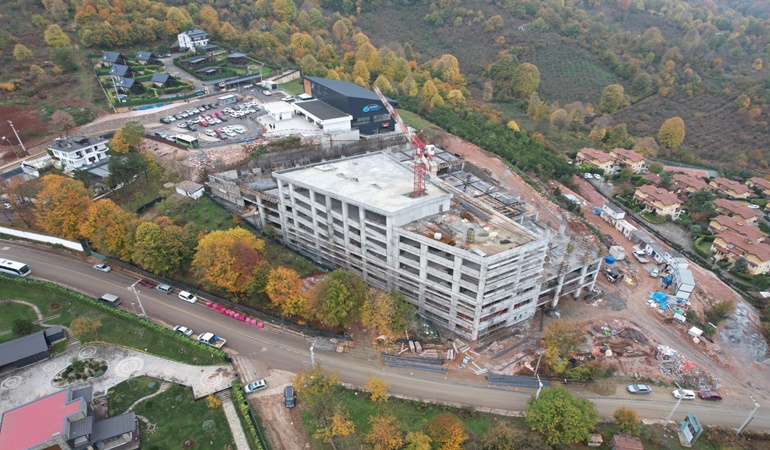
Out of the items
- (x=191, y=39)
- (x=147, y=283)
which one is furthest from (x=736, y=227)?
(x=191, y=39)

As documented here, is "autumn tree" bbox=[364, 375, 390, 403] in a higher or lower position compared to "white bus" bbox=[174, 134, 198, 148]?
lower

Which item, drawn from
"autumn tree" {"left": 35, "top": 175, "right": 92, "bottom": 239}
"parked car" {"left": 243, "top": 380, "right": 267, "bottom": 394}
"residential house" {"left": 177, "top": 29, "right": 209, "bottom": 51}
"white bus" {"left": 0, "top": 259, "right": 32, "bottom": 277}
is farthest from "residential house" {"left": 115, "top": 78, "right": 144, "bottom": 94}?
"parked car" {"left": 243, "top": 380, "right": 267, "bottom": 394}

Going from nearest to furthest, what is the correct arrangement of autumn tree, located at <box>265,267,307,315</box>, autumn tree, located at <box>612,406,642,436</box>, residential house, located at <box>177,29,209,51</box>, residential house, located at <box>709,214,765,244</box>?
autumn tree, located at <box>612,406,642,436</box>
autumn tree, located at <box>265,267,307,315</box>
residential house, located at <box>709,214,765,244</box>
residential house, located at <box>177,29,209,51</box>

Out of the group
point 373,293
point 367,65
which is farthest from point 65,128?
point 367,65

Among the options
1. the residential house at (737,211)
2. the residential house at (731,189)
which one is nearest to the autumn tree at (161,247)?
the residential house at (737,211)

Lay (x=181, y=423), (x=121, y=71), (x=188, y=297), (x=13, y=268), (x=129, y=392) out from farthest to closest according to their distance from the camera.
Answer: (x=121, y=71) < (x=13, y=268) < (x=188, y=297) < (x=129, y=392) < (x=181, y=423)

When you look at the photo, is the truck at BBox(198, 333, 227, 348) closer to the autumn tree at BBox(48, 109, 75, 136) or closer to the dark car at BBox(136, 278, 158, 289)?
the dark car at BBox(136, 278, 158, 289)

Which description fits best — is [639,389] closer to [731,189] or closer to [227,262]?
[227,262]
